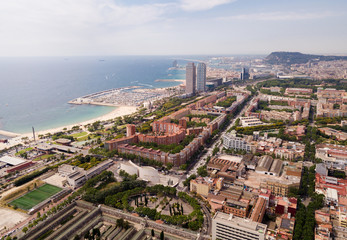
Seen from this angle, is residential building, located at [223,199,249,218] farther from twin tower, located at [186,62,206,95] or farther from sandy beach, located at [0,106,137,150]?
twin tower, located at [186,62,206,95]

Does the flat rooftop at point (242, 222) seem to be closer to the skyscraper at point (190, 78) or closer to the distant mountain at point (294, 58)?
the skyscraper at point (190, 78)

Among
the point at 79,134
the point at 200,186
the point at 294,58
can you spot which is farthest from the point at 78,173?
the point at 294,58

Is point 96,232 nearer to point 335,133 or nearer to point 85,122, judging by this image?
→ point 85,122

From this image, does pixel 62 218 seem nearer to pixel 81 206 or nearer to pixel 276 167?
pixel 81 206

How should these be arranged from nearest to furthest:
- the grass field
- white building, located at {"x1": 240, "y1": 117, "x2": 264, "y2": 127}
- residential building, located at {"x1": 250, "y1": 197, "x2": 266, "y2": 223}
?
residential building, located at {"x1": 250, "y1": 197, "x2": 266, "y2": 223}, the grass field, white building, located at {"x1": 240, "y1": 117, "x2": 264, "y2": 127}

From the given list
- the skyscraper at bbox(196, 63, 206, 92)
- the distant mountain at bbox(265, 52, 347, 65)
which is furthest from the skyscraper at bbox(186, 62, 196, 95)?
the distant mountain at bbox(265, 52, 347, 65)

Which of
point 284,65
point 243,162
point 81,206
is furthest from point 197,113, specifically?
point 284,65
